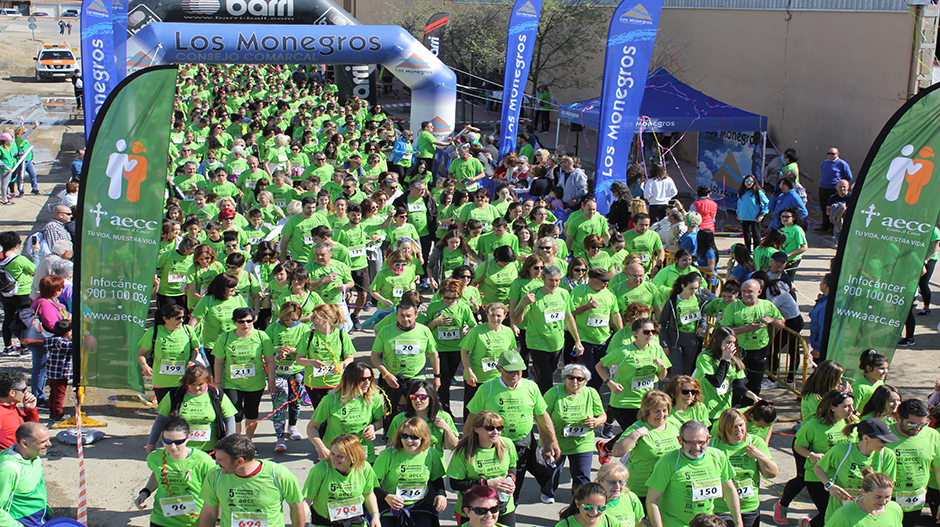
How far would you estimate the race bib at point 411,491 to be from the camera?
539 centimetres

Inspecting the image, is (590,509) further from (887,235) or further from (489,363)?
(887,235)

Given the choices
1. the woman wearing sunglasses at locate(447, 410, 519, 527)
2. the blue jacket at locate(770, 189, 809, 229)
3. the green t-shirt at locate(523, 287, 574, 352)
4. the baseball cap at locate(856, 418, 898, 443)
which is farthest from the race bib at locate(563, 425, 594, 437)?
the blue jacket at locate(770, 189, 809, 229)

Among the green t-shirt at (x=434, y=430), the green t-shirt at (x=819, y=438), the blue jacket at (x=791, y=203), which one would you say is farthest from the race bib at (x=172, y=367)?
the blue jacket at (x=791, y=203)

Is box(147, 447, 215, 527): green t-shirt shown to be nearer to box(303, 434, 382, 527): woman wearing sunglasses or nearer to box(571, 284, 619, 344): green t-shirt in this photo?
box(303, 434, 382, 527): woman wearing sunglasses

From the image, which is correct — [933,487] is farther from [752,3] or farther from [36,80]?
[36,80]

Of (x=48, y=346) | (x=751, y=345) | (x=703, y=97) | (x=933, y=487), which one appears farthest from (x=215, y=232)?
(x=703, y=97)

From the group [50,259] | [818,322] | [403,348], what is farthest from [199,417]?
[818,322]

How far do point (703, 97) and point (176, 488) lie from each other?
13.7 meters

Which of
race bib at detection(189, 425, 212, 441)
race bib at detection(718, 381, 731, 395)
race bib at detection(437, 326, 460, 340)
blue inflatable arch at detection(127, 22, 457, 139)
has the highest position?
blue inflatable arch at detection(127, 22, 457, 139)

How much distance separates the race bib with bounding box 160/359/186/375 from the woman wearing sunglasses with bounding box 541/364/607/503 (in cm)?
294

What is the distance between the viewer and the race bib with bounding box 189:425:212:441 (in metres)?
6.21

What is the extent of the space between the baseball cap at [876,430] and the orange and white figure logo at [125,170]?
5755mm

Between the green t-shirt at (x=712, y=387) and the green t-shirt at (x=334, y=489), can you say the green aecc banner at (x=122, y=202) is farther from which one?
the green t-shirt at (x=712, y=387)

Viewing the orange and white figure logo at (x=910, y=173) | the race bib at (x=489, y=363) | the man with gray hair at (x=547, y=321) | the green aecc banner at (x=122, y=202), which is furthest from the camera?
the man with gray hair at (x=547, y=321)
